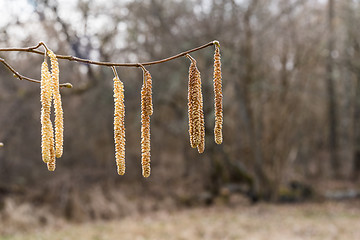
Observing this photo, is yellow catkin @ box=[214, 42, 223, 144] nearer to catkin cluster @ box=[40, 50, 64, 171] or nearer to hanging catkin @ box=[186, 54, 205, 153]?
hanging catkin @ box=[186, 54, 205, 153]

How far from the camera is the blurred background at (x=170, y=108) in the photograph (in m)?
9.08

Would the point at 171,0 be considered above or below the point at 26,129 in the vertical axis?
above

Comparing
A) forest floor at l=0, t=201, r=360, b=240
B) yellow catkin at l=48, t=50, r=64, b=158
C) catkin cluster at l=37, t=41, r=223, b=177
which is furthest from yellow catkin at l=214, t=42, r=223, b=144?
forest floor at l=0, t=201, r=360, b=240

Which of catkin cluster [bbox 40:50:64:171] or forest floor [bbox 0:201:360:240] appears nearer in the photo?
catkin cluster [bbox 40:50:64:171]

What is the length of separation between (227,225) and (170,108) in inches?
212

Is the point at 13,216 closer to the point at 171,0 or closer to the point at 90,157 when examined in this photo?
the point at 90,157

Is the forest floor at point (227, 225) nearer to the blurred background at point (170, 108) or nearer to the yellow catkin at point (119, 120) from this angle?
the blurred background at point (170, 108)

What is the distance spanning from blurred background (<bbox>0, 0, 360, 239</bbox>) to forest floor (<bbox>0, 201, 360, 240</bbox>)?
0.33ft

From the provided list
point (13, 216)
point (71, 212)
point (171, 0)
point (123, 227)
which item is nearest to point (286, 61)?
point (171, 0)

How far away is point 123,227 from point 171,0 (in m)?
5.59

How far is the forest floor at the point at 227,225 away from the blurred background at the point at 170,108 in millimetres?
100

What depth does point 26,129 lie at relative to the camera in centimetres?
1017

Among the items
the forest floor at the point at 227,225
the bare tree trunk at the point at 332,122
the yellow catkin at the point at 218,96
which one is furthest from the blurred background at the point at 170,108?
A: the yellow catkin at the point at 218,96

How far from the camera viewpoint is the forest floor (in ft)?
23.2
